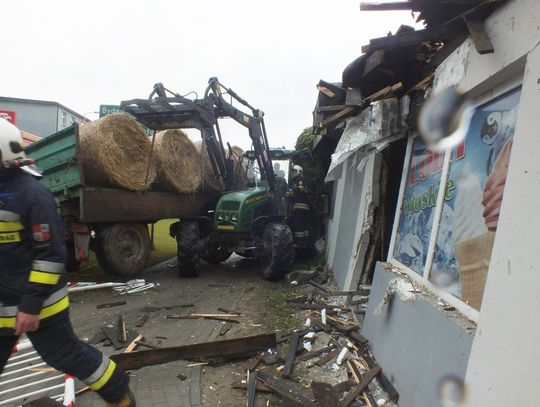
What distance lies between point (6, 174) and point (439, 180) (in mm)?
3312

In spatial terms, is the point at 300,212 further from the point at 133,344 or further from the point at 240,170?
the point at 133,344

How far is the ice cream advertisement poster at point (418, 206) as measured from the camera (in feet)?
12.0

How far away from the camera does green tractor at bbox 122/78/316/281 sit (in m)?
7.14

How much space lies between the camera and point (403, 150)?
543 centimetres

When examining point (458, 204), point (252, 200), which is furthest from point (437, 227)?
point (252, 200)

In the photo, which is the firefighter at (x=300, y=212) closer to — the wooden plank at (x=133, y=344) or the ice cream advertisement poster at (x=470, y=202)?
the wooden plank at (x=133, y=344)

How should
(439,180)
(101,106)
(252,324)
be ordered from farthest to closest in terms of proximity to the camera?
(101,106), (252,324), (439,180)

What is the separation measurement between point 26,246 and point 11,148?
60 centimetres

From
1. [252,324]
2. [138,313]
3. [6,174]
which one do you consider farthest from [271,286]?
[6,174]

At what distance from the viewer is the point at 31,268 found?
238 cm

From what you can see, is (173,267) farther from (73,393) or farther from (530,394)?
(530,394)

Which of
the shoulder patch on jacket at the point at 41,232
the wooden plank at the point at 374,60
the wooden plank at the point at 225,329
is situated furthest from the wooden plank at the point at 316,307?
the shoulder patch on jacket at the point at 41,232

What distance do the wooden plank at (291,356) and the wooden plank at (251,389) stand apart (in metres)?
0.30

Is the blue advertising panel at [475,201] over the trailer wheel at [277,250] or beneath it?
over
